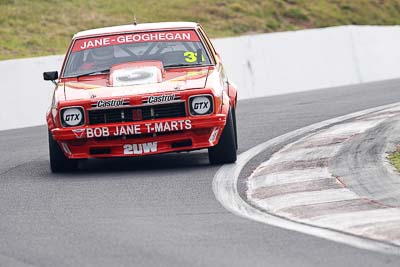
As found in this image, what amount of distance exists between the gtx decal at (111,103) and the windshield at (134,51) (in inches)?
41.0

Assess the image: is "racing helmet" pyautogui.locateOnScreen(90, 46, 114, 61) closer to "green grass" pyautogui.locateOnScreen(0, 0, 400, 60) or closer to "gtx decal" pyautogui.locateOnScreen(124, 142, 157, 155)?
"gtx decal" pyautogui.locateOnScreen(124, 142, 157, 155)

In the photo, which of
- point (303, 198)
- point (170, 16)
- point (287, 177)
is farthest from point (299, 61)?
point (303, 198)

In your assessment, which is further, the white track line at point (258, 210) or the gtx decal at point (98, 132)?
the gtx decal at point (98, 132)

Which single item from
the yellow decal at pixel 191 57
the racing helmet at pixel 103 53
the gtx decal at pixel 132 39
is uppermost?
the gtx decal at pixel 132 39

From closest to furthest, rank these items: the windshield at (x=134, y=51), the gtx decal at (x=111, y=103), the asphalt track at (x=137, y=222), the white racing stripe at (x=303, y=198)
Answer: the asphalt track at (x=137, y=222), the white racing stripe at (x=303, y=198), the gtx decal at (x=111, y=103), the windshield at (x=134, y=51)

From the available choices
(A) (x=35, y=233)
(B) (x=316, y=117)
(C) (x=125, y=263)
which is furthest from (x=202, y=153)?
(C) (x=125, y=263)

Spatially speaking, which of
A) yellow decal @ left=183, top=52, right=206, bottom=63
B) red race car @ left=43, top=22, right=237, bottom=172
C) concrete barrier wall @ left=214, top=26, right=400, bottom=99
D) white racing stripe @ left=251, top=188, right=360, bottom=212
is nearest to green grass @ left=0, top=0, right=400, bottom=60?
concrete barrier wall @ left=214, top=26, right=400, bottom=99

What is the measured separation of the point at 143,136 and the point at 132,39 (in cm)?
169

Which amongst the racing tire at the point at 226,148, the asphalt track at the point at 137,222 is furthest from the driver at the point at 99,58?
the racing tire at the point at 226,148

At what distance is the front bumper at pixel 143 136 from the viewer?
1101 centimetres

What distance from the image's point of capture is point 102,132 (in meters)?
11.0

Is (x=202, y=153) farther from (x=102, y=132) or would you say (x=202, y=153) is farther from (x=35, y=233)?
(x=35, y=233)

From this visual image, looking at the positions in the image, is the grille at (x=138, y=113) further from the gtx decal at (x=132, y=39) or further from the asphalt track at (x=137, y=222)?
the gtx decal at (x=132, y=39)

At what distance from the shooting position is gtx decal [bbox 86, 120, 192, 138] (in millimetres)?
11000
